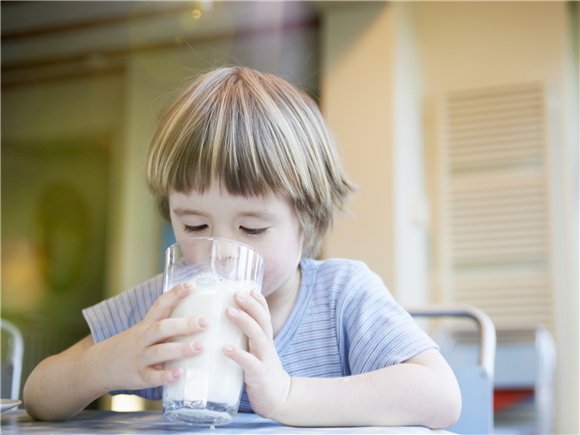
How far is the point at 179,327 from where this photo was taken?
582 millimetres

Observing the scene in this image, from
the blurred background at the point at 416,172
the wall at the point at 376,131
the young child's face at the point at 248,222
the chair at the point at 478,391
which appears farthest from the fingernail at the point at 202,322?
the wall at the point at 376,131

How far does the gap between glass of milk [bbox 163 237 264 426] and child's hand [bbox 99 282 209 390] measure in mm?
11

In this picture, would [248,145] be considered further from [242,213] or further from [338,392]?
[338,392]

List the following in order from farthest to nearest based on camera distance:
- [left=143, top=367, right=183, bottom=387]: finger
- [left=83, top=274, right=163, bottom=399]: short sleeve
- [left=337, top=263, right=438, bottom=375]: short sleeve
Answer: [left=83, top=274, right=163, bottom=399]: short sleeve, [left=337, top=263, right=438, bottom=375]: short sleeve, [left=143, top=367, right=183, bottom=387]: finger

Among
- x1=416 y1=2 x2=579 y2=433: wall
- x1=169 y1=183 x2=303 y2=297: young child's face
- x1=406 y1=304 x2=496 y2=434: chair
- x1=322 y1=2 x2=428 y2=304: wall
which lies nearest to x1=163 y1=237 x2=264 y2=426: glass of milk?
x1=169 y1=183 x2=303 y2=297: young child's face

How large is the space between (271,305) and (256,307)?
0.35m

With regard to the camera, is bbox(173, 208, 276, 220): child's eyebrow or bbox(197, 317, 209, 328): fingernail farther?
bbox(173, 208, 276, 220): child's eyebrow

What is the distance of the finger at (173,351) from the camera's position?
574 millimetres

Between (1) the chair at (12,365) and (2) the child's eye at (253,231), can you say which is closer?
(2) the child's eye at (253,231)

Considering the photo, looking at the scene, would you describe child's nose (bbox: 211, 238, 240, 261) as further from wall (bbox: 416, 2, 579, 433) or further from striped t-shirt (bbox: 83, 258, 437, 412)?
wall (bbox: 416, 2, 579, 433)

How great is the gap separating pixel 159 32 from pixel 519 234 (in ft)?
6.92

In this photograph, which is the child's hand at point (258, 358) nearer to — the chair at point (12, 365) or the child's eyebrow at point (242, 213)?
the child's eyebrow at point (242, 213)

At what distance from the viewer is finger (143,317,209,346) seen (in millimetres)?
580

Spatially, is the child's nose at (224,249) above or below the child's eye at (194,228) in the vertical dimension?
below
